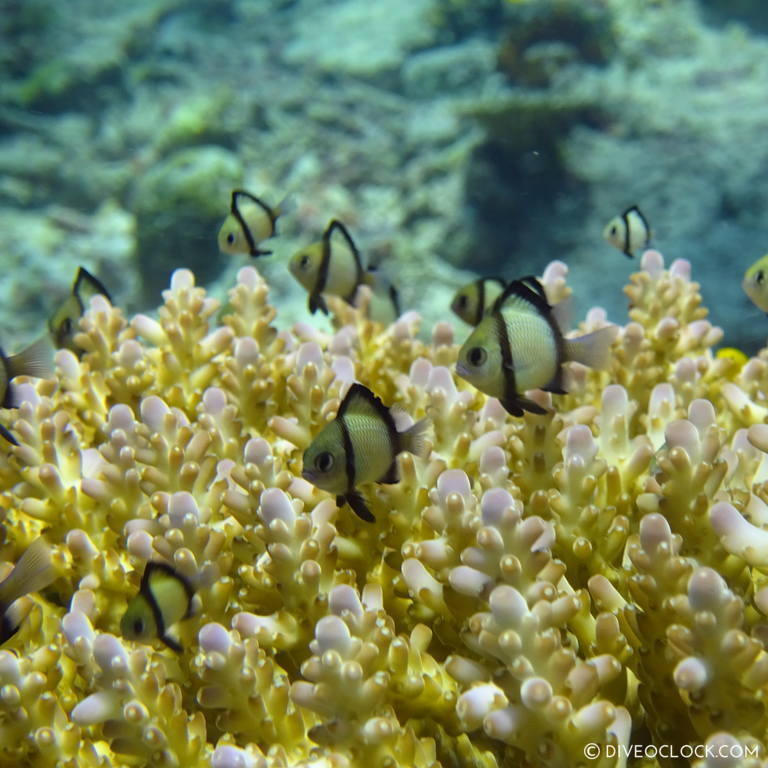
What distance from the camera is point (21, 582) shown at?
186cm

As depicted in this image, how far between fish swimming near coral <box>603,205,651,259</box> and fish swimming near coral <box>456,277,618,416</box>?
119 inches

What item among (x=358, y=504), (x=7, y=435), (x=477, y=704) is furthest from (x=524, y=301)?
(x=7, y=435)

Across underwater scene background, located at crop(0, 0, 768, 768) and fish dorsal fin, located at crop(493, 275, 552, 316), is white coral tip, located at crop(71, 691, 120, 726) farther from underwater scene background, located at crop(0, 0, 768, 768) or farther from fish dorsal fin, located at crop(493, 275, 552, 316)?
fish dorsal fin, located at crop(493, 275, 552, 316)

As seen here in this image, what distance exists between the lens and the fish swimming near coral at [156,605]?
1.76m

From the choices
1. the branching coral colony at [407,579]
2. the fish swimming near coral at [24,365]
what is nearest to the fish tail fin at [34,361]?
the fish swimming near coral at [24,365]

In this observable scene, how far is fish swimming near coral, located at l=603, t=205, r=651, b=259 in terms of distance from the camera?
4.79 meters

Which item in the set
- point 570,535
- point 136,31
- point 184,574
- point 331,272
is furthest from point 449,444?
point 136,31

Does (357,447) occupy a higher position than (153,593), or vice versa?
(357,447)

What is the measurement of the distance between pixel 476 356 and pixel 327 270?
6.37ft

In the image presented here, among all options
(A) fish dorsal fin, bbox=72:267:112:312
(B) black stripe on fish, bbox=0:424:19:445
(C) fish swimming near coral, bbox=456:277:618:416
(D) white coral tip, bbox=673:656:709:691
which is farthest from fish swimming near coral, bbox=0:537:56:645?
(A) fish dorsal fin, bbox=72:267:112:312

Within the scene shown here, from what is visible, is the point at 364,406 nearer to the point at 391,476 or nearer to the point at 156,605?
the point at 391,476

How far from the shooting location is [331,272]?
12.6ft

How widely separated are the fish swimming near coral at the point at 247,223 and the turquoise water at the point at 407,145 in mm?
1064

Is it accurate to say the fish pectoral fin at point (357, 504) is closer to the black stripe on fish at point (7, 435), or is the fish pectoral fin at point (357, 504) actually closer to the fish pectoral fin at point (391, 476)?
the fish pectoral fin at point (391, 476)
